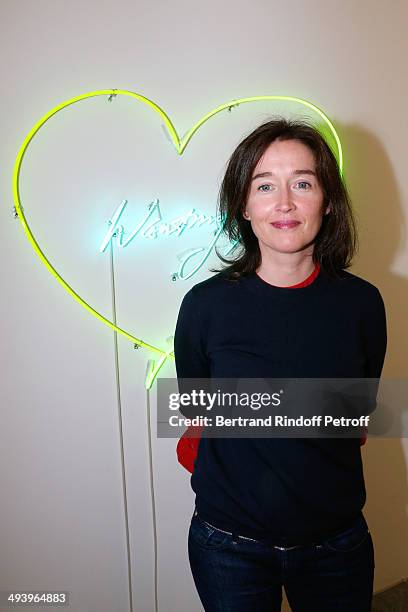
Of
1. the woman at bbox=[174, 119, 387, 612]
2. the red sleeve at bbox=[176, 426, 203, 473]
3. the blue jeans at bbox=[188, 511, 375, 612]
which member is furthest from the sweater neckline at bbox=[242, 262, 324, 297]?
the blue jeans at bbox=[188, 511, 375, 612]

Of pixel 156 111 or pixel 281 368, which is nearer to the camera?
pixel 281 368

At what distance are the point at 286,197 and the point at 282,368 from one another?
359 millimetres

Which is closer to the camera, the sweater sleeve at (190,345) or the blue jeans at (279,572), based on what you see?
the blue jeans at (279,572)

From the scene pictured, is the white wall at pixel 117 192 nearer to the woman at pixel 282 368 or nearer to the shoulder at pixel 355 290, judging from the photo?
the woman at pixel 282 368

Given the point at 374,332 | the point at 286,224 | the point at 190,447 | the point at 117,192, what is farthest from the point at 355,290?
the point at 117,192

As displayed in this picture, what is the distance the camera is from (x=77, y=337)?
1579 millimetres

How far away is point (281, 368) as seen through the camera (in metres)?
1.17

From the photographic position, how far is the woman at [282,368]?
1.13 meters

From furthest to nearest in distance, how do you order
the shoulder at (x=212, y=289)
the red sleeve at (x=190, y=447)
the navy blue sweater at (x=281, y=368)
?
the red sleeve at (x=190, y=447), the shoulder at (x=212, y=289), the navy blue sweater at (x=281, y=368)

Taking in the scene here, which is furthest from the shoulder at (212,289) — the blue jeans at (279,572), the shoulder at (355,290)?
the blue jeans at (279,572)

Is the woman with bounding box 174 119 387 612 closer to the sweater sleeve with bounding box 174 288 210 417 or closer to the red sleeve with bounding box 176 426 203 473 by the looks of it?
the sweater sleeve with bounding box 174 288 210 417

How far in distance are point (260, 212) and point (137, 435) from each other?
2.75 ft

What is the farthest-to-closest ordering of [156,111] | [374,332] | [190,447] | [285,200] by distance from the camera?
[156,111]
[190,447]
[374,332]
[285,200]

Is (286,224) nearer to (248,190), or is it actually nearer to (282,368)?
(248,190)
